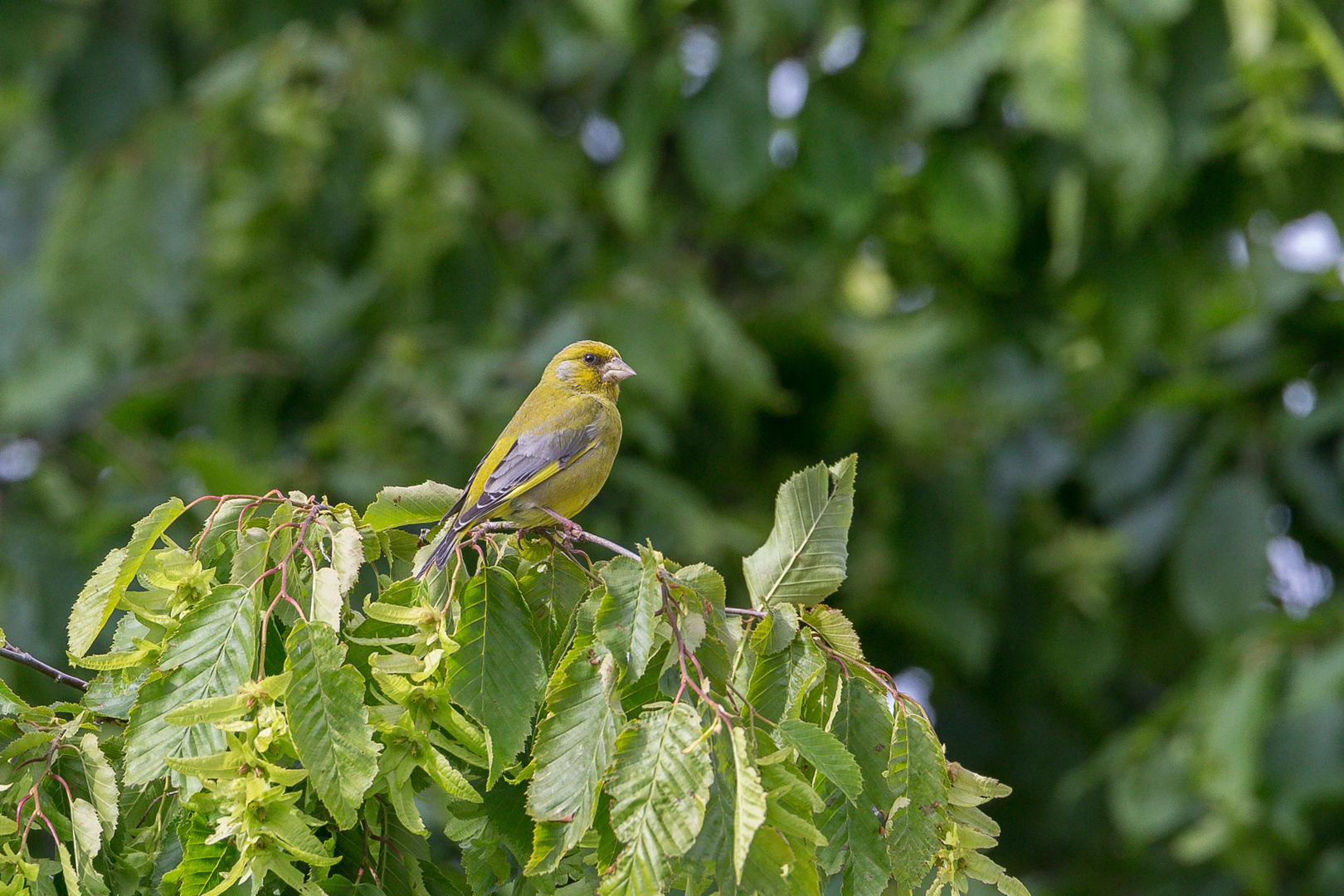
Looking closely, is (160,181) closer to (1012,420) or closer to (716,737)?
(1012,420)

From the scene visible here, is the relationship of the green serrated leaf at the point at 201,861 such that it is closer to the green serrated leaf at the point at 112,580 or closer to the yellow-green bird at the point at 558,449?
the green serrated leaf at the point at 112,580

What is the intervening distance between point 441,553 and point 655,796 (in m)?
0.91

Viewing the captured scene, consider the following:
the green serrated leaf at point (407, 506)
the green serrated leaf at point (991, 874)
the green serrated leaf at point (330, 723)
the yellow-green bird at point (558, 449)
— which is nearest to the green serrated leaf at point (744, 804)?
the green serrated leaf at point (991, 874)

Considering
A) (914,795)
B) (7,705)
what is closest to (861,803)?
(914,795)

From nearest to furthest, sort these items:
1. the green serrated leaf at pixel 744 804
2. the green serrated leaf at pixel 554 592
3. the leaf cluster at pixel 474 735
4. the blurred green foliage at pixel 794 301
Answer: the green serrated leaf at pixel 744 804
the leaf cluster at pixel 474 735
the green serrated leaf at pixel 554 592
the blurred green foliage at pixel 794 301

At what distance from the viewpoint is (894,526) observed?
9156 millimetres

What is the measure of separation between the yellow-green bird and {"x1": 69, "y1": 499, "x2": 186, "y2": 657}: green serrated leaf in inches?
48.9

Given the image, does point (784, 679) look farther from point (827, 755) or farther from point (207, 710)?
point (207, 710)

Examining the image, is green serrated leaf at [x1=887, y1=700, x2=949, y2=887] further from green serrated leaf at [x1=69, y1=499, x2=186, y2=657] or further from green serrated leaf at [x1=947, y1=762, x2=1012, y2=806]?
green serrated leaf at [x1=69, y1=499, x2=186, y2=657]

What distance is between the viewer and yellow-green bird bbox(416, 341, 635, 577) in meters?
4.45

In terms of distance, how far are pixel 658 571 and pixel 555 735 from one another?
13.2 inches

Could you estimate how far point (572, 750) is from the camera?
7.89ft

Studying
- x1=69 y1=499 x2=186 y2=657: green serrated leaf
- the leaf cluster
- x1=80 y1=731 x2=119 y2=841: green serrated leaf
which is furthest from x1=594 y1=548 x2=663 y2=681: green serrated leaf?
x1=80 y1=731 x2=119 y2=841: green serrated leaf

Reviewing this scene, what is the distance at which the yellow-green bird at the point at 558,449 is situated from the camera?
4445mm
